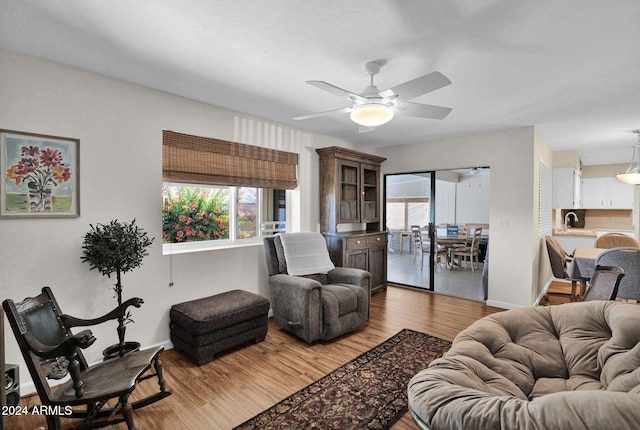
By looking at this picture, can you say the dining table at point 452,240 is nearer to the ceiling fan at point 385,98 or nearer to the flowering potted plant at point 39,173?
the ceiling fan at point 385,98

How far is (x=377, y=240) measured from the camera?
4.83 meters

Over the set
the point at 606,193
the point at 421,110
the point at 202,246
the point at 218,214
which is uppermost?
the point at 421,110

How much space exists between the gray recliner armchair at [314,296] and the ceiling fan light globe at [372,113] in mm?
1648

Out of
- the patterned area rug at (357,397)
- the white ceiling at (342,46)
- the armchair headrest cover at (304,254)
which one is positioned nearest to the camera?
the white ceiling at (342,46)

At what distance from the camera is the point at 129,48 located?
6.91 ft

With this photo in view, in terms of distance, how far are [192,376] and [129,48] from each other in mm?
2515

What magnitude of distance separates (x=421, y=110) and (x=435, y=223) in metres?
3.03

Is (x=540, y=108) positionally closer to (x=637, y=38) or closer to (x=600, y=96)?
(x=600, y=96)

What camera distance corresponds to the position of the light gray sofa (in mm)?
803

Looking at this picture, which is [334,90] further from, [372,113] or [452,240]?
[452,240]

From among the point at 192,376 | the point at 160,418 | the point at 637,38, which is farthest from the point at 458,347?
the point at 637,38

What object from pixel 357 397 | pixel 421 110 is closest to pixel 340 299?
pixel 357 397

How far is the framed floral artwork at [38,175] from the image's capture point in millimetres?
2152

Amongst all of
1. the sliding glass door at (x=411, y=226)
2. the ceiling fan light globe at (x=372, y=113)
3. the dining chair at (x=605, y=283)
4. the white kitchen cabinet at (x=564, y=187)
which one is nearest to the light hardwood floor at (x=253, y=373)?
the dining chair at (x=605, y=283)
